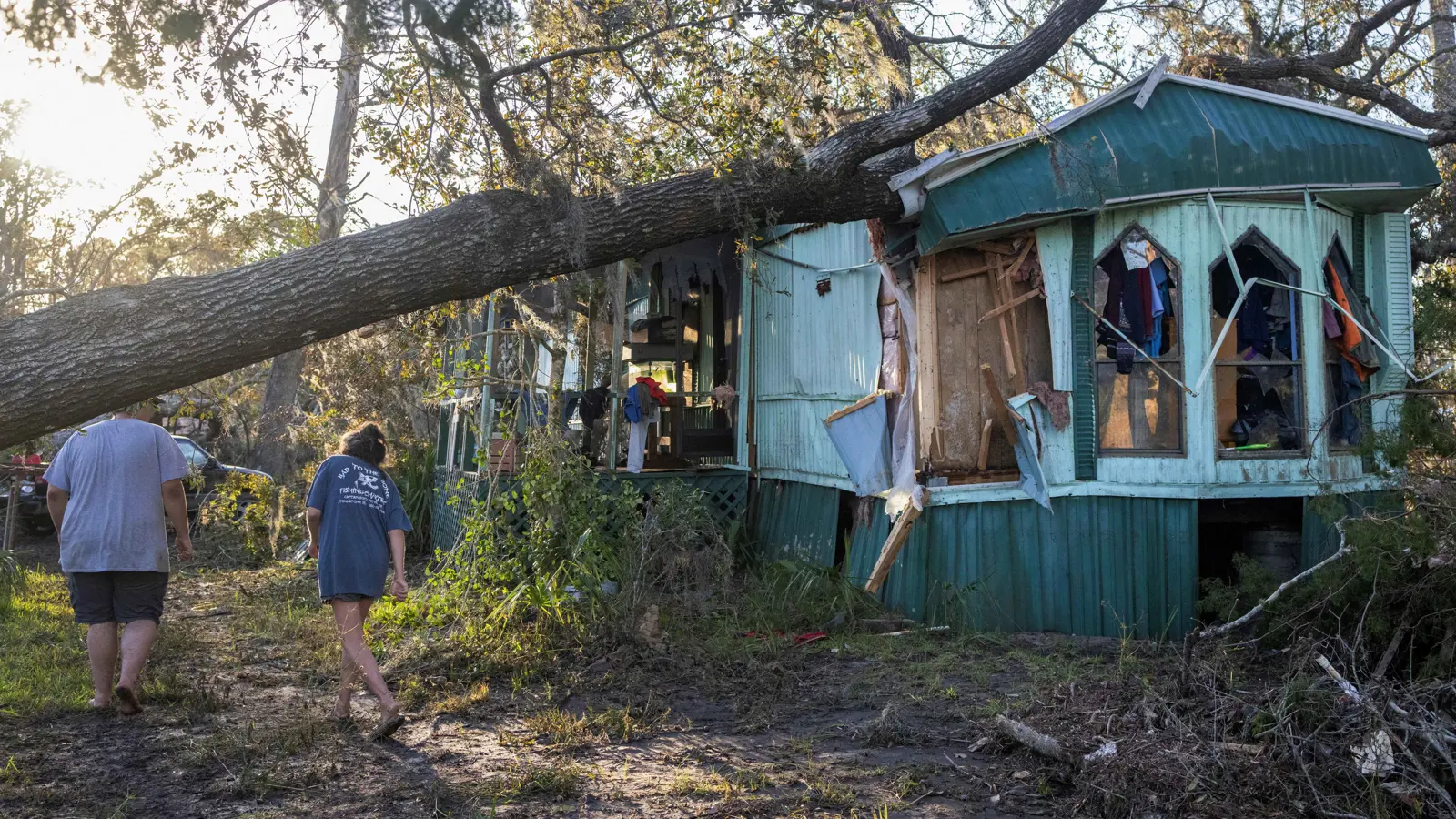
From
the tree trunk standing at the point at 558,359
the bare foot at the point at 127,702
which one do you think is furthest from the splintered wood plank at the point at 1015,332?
the bare foot at the point at 127,702

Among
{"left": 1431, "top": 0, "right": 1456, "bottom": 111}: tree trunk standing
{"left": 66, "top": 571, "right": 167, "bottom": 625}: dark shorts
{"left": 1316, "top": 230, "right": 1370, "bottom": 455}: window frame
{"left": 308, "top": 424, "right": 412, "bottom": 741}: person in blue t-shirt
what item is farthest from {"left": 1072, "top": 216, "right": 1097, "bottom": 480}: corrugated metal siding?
{"left": 66, "top": 571, "right": 167, "bottom": 625}: dark shorts

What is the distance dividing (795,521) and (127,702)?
20.5 ft

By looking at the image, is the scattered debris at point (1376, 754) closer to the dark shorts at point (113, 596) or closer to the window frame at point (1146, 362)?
the window frame at point (1146, 362)

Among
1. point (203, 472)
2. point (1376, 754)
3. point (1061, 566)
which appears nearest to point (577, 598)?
point (1061, 566)

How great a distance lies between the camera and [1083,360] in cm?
821

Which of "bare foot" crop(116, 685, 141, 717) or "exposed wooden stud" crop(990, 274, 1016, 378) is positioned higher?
"exposed wooden stud" crop(990, 274, 1016, 378)

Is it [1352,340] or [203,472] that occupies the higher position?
[1352,340]

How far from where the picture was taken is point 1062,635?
8.13 meters

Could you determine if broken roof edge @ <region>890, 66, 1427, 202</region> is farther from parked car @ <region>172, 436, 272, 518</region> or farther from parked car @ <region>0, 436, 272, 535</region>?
parked car @ <region>172, 436, 272, 518</region>

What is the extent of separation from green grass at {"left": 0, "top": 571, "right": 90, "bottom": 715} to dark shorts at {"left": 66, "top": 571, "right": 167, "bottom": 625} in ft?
1.98

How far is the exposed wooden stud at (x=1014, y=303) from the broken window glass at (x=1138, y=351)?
1.44 ft

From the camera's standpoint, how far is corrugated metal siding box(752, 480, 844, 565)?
1030cm

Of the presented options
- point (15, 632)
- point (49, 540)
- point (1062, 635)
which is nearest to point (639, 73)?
point (1062, 635)

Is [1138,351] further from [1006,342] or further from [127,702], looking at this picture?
[127,702]
